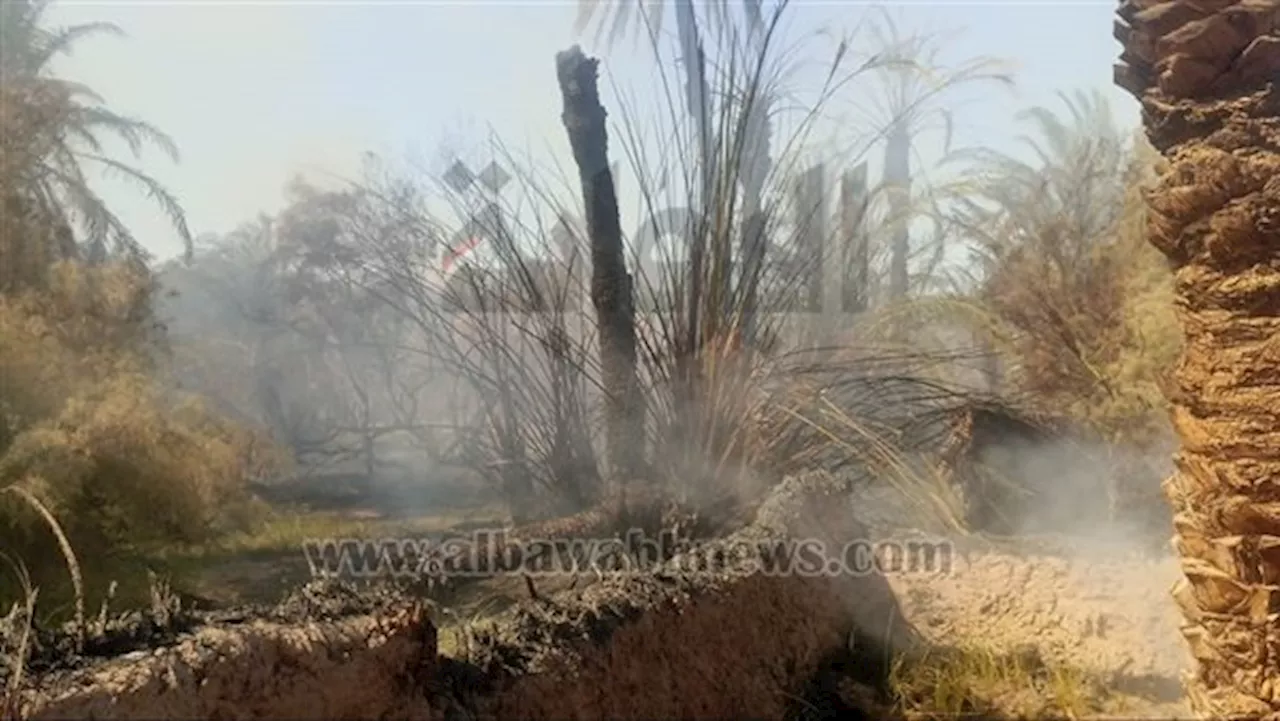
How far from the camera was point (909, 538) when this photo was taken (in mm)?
5090

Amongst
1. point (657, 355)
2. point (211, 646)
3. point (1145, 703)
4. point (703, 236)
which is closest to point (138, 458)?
point (657, 355)

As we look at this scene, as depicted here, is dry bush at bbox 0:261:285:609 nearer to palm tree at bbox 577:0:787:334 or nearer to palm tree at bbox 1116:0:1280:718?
palm tree at bbox 577:0:787:334

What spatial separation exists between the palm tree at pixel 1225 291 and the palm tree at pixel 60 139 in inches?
180

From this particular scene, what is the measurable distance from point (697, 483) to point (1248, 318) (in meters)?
2.67

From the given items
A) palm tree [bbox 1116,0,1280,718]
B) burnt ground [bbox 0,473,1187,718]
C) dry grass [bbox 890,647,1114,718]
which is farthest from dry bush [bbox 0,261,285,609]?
palm tree [bbox 1116,0,1280,718]

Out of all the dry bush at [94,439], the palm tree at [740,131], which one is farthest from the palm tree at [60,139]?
the palm tree at [740,131]

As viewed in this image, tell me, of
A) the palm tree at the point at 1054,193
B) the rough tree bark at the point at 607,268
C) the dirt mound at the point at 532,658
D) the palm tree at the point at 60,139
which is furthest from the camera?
the palm tree at the point at 1054,193

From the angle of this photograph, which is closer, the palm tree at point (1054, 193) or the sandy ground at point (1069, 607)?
the sandy ground at point (1069, 607)

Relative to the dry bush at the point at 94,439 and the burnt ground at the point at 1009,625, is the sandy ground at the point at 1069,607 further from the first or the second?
the dry bush at the point at 94,439

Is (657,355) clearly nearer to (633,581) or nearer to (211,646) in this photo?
(633,581)

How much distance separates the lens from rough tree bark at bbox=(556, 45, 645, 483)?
483 cm

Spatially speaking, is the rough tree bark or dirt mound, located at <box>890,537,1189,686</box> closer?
dirt mound, located at <box>890,537,1189,686</box>

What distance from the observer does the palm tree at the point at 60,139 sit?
5.37 meters

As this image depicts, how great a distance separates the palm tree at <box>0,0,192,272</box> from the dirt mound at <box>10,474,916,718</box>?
369 centimetres
